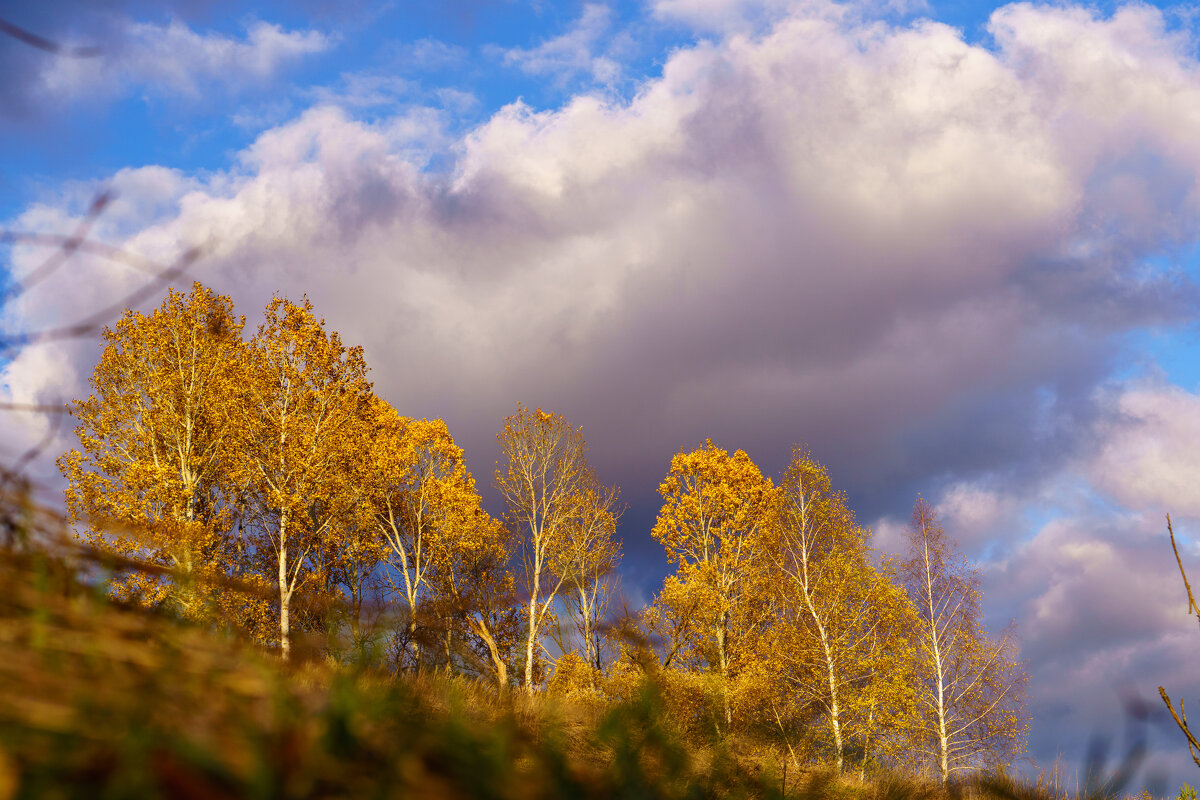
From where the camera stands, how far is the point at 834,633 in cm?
2564

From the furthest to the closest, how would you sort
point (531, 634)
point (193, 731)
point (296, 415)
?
point (531, 634) < point (296, 415) < point (193, 731)

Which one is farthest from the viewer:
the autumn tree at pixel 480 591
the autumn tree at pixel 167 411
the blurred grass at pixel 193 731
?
the autumn tree at pixel 480 591

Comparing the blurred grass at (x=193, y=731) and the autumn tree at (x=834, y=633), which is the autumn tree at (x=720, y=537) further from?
the blurred grass at (x=193, y=731)

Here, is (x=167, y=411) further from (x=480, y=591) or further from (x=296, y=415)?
(x=480, y=591)

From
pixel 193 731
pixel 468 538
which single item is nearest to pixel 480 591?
pixel 468 538

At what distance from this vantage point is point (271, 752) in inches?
38.1

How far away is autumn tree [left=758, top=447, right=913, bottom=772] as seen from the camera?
2433 centimetres

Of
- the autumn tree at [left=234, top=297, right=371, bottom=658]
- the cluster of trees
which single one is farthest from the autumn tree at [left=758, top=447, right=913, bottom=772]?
the autumn tree at [left=234, top=297, right=371, bottom=658]

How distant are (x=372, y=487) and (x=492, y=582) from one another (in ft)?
26.4

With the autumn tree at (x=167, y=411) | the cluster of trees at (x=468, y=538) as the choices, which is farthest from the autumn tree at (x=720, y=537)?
the autumn tree at (x=167, y=411)

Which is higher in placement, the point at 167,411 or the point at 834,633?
the point at 167,411

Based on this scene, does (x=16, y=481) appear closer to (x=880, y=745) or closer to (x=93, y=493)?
(x=93, y=493)

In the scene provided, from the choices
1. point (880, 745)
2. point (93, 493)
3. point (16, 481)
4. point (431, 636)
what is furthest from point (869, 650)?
point (16, 481)

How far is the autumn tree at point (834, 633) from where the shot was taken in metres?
24.3
